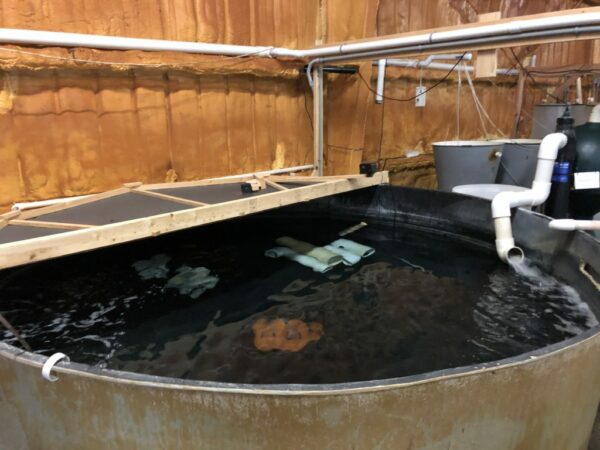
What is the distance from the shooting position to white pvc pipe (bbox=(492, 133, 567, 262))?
9.77ft

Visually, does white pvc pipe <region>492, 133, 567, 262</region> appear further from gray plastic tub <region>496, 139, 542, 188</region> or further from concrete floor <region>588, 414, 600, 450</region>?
concrete floor <region>588, 414, 600, 450</region>

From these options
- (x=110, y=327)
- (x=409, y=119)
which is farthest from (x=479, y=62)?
(x=110, y=327)

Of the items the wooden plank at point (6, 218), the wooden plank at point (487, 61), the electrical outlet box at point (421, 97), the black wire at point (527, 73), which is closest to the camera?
the wooden plank at point (6, 218)

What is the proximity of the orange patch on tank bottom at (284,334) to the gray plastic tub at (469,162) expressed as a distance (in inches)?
114

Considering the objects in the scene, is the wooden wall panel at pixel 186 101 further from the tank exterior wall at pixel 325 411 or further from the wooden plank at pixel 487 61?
the tank exterior wall at pixel 325 411

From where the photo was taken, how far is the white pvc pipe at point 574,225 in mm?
2338

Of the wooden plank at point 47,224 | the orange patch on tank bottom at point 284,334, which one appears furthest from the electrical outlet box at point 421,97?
the wooden plank at point 47,224

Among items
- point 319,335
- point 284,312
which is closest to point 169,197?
point 284,312

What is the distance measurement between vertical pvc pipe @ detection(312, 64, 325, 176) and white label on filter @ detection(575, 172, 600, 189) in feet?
8.20

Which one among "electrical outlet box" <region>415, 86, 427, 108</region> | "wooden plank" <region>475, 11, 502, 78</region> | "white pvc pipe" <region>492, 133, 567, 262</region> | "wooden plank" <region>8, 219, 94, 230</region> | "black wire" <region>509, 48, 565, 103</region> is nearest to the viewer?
"wooden plank" <region>8, 219, 94, 230</region>

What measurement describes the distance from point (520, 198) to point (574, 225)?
2.31ft

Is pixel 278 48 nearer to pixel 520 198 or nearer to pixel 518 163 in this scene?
pixel 520 198

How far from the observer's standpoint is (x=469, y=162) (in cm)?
445

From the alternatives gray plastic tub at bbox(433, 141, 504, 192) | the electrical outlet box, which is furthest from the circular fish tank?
the electrical outlet box
